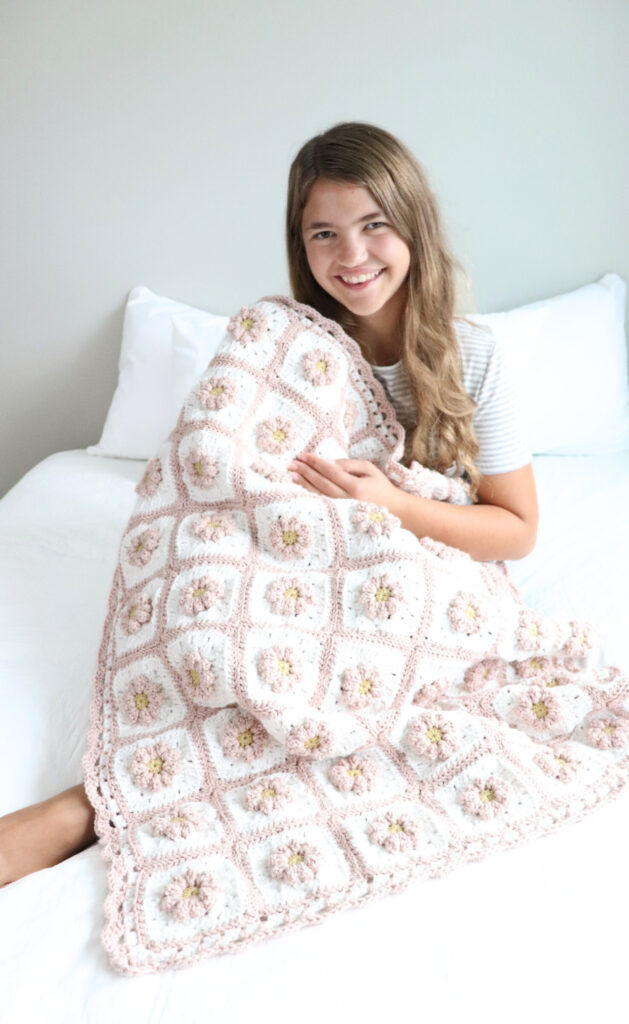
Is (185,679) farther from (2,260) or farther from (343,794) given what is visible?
(2,260)

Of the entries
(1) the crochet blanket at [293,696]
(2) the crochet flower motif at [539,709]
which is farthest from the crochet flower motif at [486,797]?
(2) the crochet flower motif at [539,709]

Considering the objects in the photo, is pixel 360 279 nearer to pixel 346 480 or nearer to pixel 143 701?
pixel 346 480

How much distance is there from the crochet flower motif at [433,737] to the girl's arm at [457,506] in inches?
12.3

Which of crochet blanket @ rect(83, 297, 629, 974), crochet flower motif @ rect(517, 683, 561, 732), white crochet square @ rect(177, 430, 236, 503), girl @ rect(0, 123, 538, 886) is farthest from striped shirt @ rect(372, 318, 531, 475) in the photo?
crochet flower motif @ rect(517, 683, 561, 732)

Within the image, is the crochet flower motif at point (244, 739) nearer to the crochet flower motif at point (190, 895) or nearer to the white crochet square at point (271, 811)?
the white crochet square at point (271, 811)

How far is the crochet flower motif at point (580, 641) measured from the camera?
3.54 feet

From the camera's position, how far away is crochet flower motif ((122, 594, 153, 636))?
107cm

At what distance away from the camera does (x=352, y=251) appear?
46.5 inches

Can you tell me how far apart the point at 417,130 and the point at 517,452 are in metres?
0.89

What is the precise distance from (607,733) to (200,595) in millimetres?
492

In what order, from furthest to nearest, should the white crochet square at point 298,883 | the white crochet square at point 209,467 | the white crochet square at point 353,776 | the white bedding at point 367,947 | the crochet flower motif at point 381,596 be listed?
the white crochet square at point 209,467
the crochet flower motif at point 381,596
the white crochet square at point 353,776
the white crochet square at point 298,883
the white bedding at point 367,947

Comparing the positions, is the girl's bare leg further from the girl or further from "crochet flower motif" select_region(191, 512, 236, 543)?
the girl

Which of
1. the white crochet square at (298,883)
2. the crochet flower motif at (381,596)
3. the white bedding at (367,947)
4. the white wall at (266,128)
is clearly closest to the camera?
the white bedding at (367,947)

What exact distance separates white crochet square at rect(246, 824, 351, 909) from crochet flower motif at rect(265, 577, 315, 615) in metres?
0.26
